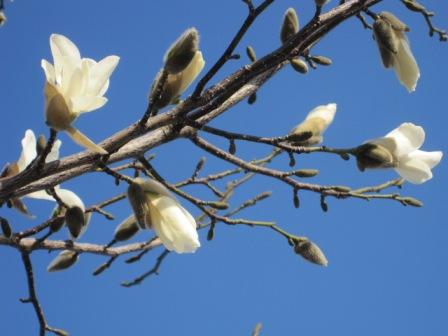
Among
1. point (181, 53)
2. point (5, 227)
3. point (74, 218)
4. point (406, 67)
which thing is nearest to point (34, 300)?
point (5, 227)

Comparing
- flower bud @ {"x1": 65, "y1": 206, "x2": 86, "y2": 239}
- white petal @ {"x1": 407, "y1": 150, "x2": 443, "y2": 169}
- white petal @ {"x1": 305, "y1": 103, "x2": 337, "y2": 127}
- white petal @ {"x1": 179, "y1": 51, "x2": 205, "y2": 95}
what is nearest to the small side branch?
flower bud @ {"x1": 65, "y1": 206, "x2": 86, "y2": 239}

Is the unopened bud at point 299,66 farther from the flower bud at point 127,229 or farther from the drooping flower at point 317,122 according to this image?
the flower bud at point 127,229

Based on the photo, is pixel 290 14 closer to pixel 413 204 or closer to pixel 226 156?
pixel 226 156

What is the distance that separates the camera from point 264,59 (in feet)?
4.70

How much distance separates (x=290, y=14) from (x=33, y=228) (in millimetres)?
1187

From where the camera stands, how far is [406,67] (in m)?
1.80

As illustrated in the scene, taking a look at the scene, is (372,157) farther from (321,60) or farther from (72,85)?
(72,85)

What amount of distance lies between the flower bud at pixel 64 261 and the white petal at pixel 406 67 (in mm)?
1392

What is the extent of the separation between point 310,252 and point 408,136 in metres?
0.50

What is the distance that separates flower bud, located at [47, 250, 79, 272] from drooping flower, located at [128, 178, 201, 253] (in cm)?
76

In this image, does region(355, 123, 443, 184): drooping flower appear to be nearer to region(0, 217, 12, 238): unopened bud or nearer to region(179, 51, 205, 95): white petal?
region(179, 51, 205, 95): white petal

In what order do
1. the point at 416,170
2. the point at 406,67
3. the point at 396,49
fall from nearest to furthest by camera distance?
the point at 396,49 < the point at 406,67 < the point at 416,170

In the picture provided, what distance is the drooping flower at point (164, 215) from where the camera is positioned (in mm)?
1629

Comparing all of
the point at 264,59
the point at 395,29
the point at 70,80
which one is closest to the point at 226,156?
the point at 264,59
